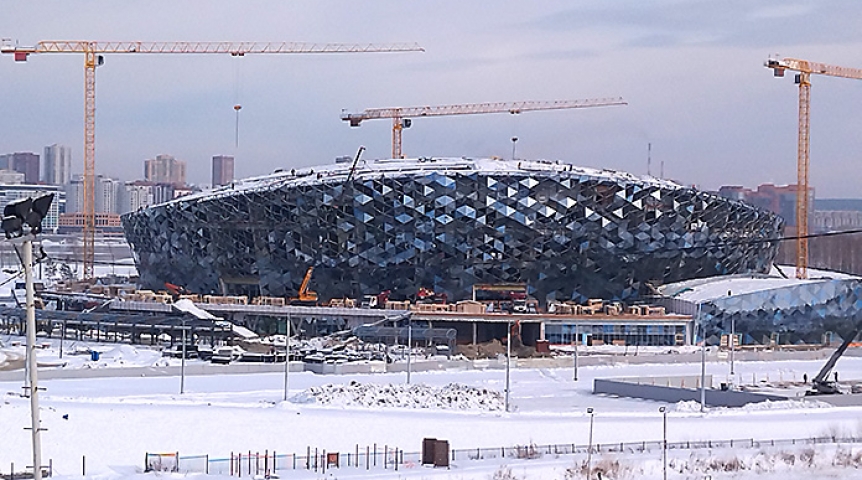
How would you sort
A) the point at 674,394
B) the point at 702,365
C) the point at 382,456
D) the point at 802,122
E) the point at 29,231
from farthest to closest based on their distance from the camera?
1. the point at 802,122
2. the point at 702,365
3. the point at 674,394
4. the point at 382,456
5. the point at 29,231

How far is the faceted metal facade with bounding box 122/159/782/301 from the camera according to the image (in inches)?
3989

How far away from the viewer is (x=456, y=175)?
101 m

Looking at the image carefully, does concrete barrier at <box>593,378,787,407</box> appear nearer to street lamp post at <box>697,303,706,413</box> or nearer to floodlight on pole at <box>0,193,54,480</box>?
street lamp post at <box>697,303,706,413</box>

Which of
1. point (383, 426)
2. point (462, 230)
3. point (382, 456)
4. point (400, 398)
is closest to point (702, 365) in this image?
point (400, 398)

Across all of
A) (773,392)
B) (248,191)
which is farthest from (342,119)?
(773,392)

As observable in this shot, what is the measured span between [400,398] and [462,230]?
4782 centimetres

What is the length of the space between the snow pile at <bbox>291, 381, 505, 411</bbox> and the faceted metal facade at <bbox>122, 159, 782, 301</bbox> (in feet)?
152

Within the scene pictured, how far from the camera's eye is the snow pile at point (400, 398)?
53.4 meters

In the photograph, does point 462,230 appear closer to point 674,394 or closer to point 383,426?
point 674,394

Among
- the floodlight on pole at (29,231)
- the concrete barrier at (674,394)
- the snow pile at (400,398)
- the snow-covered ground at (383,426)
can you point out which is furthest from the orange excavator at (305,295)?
the floodlight on pole at (29,231)

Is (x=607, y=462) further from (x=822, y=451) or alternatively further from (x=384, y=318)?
(x=384, y=318)

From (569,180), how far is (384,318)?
18.1 metres

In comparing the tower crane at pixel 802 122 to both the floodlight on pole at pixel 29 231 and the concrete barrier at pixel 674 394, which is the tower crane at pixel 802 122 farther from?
the floodlight on pole at pixel 29 231

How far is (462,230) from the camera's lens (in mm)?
101250
